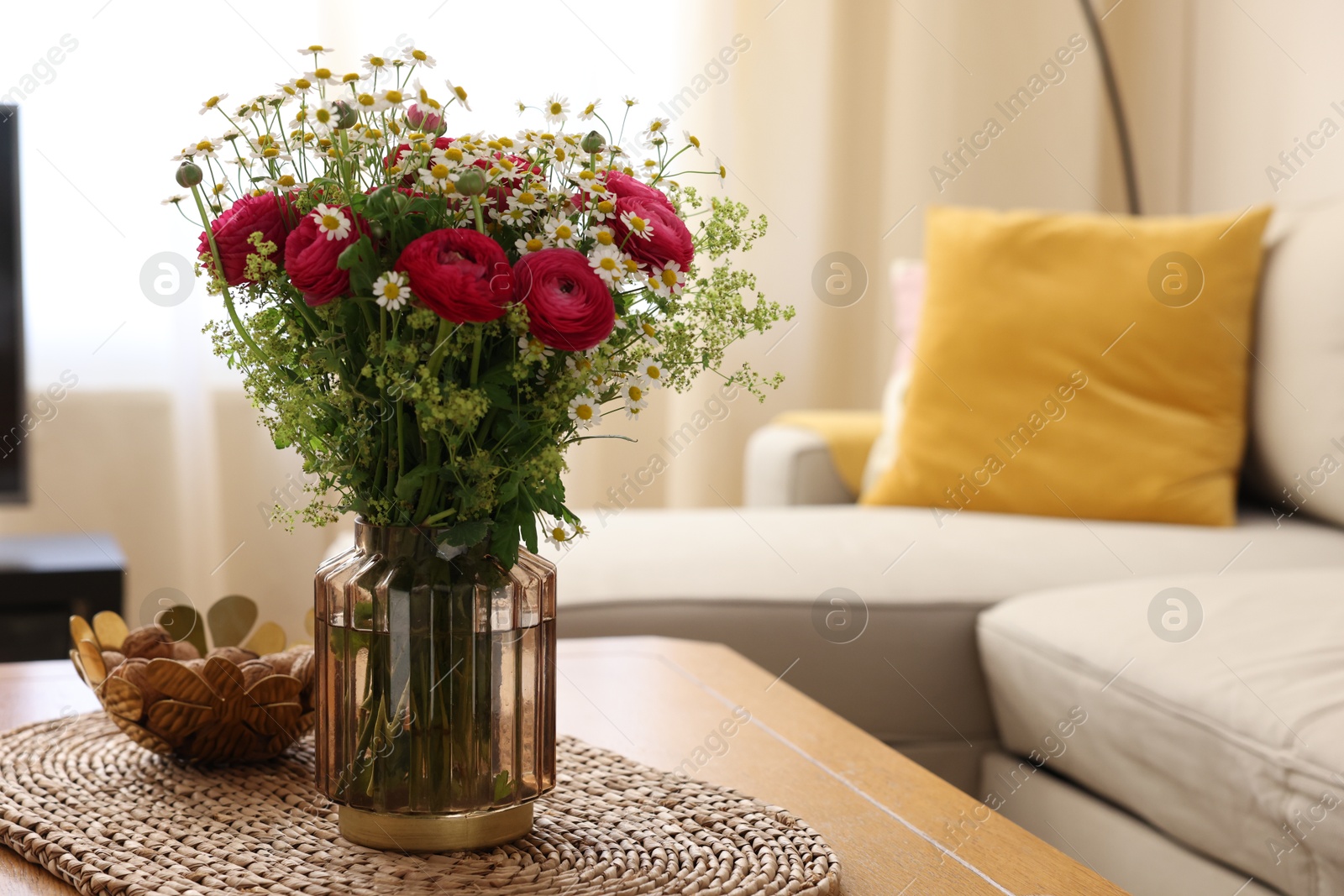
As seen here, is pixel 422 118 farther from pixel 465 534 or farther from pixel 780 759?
pixel 780 759

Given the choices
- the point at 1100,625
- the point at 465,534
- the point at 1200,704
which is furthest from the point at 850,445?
the point at 465,534

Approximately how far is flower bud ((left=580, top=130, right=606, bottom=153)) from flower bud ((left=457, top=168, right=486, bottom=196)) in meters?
0.07

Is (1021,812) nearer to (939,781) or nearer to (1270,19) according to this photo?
(939,781)

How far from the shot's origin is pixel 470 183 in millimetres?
603

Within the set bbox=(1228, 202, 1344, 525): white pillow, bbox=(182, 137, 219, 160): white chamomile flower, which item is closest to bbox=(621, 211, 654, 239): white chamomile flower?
bbox=(182, 137, 219, 160): white chamomile flower

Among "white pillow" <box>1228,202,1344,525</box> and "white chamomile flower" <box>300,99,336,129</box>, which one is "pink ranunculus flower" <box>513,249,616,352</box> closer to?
"white chamomile flower" <box>300,99,336,129</box>

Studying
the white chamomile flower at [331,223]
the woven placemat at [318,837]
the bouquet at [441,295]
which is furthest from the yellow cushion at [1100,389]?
the white chamomile flower at [331,223]

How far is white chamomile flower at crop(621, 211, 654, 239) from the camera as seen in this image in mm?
639

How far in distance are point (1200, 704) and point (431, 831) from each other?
74 centimetres

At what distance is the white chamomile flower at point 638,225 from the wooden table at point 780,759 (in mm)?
375

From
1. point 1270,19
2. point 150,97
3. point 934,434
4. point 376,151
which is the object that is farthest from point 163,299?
point 1270,19

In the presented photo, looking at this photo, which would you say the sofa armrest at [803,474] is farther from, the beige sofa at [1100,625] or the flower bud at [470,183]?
the flower bud at [470,183]

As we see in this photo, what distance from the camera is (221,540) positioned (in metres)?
2.69

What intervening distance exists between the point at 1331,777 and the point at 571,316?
722 millimetres
